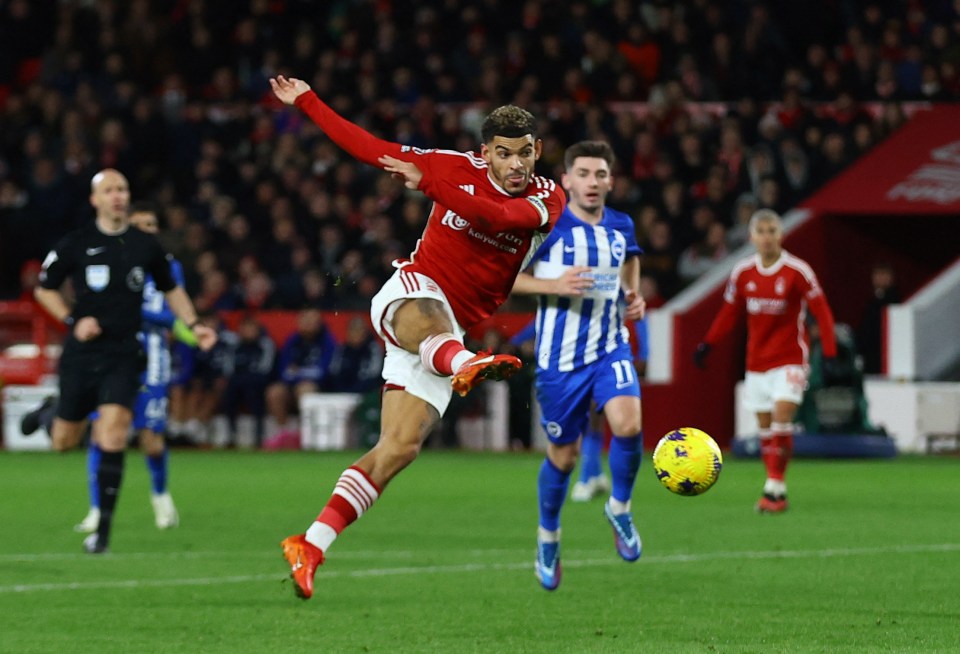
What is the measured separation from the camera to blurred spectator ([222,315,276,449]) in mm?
22328

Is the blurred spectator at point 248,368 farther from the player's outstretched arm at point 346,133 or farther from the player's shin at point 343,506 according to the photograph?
the player's shin at point 343,506

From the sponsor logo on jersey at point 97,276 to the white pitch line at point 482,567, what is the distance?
62.6 inches

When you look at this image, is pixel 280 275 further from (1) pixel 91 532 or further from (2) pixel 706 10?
(1) pixel 91 532

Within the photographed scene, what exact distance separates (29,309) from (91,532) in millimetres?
12035

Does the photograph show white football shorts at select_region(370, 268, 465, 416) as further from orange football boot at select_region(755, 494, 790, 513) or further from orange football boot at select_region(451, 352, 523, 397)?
orange football boot at select_region(755, 494, 790, 513)

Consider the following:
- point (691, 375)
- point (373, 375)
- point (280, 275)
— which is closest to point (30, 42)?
point (280, 275)

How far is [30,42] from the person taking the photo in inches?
1066

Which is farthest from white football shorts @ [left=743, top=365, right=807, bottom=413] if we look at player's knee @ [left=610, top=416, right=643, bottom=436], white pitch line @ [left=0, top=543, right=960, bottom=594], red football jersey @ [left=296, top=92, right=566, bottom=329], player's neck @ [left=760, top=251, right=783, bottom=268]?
red football jersey @ [left=296, top=92, right=566, bottom=329]

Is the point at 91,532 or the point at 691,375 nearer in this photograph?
the point at 91,532

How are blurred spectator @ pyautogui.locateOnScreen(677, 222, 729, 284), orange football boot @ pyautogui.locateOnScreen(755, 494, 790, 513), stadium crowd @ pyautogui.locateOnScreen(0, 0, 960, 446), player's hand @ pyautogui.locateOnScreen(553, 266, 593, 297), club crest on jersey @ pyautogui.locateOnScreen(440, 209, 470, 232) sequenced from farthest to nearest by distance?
stadium crowd @ pyautogui.locateOnScreen(0, 0, 960, 446), blurred spectator @ pyautogui.locateOnScreen(677, 222, 729, 284), orange football boot @ pyautogui.locateOnScreen(755, 494, 790, 513), player's hand @ pyautogui.locateOnScreen(553, 266, 593, 297), club crest on jersey @ pyautogui.locateOnScreen(440, 209, 470, 232)

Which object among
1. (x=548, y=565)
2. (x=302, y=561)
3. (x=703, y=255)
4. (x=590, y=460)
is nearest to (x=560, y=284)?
(x=548, y=565)

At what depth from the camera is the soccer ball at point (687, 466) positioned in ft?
26.7

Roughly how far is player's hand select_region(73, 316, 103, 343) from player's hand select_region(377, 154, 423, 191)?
12.4 feet

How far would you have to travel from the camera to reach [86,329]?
10.6 metres
